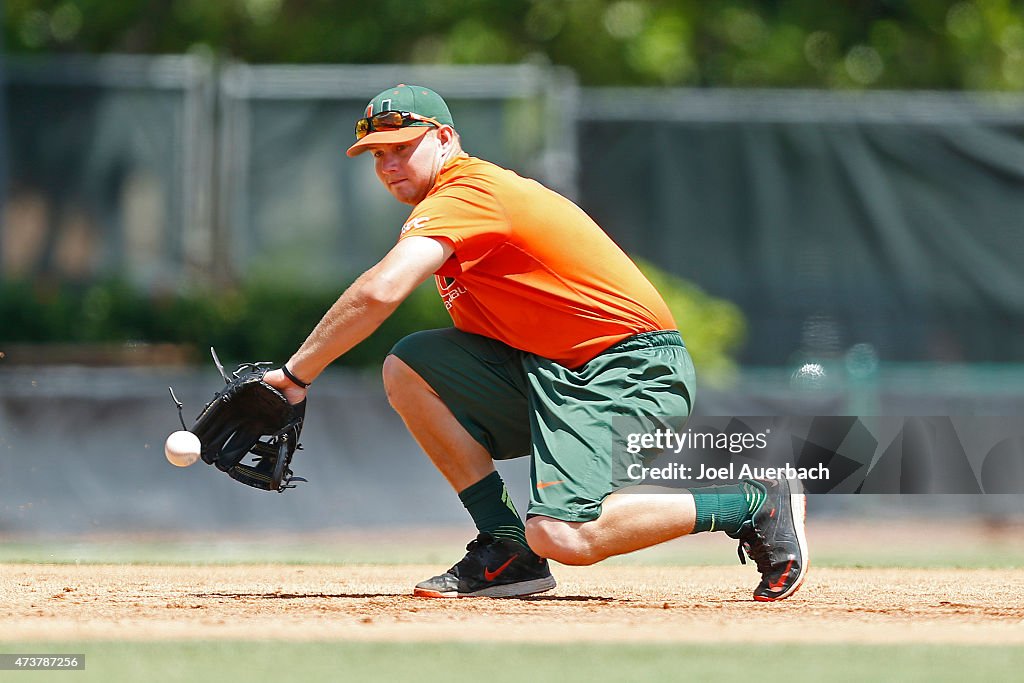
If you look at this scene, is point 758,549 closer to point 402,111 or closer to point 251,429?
point 251,429

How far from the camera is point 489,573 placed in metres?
5.94

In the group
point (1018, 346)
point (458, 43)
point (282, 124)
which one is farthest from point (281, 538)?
point (458, 43)

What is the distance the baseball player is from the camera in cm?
552

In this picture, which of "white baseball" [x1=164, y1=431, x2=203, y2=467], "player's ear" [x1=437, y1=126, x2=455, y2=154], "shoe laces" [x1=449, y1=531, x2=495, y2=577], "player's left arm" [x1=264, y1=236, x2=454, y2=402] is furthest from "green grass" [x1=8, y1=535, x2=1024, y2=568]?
"player's ear" [x1=437, y1=126, x2=455, y2=154]

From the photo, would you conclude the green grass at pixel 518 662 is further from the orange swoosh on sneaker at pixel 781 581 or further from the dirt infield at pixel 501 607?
the orange swoosh on sneaker at pixel 781 581

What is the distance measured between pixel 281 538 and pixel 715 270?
5.49 m

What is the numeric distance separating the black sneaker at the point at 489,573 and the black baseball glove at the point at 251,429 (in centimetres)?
74

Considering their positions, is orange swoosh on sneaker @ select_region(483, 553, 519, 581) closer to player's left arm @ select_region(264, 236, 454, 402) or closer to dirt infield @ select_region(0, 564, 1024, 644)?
dirt infield @ select_region(0, 564, 1024, 644)

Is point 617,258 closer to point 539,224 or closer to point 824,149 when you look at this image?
point 539,224

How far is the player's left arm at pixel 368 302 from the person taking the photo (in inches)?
210

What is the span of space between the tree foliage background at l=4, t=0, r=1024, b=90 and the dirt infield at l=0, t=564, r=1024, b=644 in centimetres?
1238

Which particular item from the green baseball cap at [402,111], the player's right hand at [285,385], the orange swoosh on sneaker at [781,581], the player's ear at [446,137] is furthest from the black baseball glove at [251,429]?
the orange swoosh on sneaker at [781,581]
